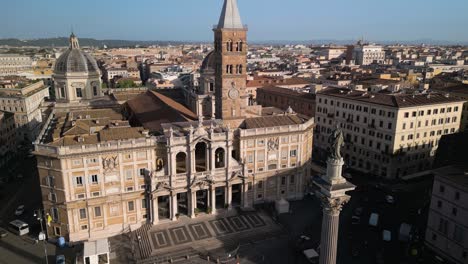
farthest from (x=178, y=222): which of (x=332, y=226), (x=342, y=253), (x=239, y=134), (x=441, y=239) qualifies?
(x=441, y=239)

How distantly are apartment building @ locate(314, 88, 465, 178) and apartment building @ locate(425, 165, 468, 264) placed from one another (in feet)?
87.4

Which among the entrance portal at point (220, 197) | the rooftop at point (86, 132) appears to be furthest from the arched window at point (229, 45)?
the entrance portal at point (220, 197)

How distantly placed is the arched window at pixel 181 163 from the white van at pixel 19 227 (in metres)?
25.0

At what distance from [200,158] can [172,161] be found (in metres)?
10.0

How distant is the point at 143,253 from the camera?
54.3 m

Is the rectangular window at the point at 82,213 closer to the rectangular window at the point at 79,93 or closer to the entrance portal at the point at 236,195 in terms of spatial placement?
the entrance portal at the point at 236,195

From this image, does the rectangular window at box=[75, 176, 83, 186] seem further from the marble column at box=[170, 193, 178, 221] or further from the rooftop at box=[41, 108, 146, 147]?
the marble column at box=[170, 193, 178, 221]

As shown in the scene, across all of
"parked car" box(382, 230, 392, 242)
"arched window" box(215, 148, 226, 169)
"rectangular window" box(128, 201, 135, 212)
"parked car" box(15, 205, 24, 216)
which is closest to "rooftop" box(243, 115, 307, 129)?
"arched window" box(215, 148, 226, 169)

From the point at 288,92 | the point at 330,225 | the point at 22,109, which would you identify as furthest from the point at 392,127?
the point at 22,109

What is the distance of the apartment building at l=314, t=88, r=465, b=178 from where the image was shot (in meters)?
80.3

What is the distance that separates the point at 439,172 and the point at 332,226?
91.5 ft

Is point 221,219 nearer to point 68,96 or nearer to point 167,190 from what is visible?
point 167,190

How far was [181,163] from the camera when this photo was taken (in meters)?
67.6

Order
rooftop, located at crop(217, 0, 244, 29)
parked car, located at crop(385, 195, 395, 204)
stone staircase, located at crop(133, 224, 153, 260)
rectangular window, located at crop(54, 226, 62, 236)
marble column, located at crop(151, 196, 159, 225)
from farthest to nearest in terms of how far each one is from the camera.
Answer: parked car, located at crop(385, 195, 395, 204)
rooftop, located at crop(217, 0, 244, 29)
marble column, located at crop(151, 196, 159, 225)
rectangular window, located at crop(54, 226, 62, 236)
stone staircase, located at crop(133, 224, 153, 260)
